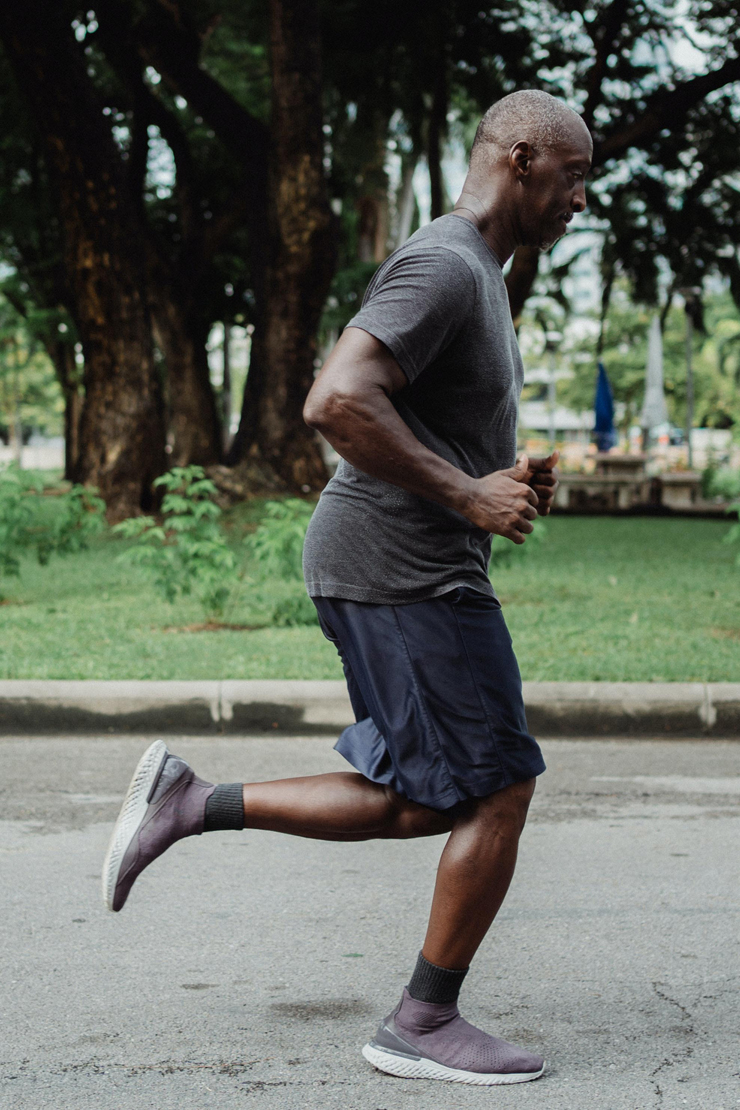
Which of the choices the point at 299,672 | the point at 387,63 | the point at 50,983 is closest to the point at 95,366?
the point at 387,63

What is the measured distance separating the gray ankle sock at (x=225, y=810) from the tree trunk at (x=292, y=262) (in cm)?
1312

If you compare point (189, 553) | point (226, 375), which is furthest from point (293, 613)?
point (226, 375)

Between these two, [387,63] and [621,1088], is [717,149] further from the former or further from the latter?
[621,1088]

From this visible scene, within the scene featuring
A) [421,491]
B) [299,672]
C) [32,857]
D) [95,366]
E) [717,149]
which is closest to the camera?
[421,491]

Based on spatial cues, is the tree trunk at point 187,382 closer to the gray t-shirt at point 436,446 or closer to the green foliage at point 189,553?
the green foliage at point 189,553

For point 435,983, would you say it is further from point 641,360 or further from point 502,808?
point 641,360

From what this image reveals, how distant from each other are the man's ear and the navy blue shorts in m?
0.85

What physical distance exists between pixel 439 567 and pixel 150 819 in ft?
2.67

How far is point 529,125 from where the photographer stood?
8.62 feet

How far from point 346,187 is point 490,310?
23547 mm

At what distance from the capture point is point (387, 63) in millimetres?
18016

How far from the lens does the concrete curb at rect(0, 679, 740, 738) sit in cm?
620

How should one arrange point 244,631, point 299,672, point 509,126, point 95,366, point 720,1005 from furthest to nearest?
point 95,366, point 244,631, point 299,672, point 720,1005, point 509,126

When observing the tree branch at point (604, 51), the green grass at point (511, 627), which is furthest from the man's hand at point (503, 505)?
the tree branch at point (604, 51)
